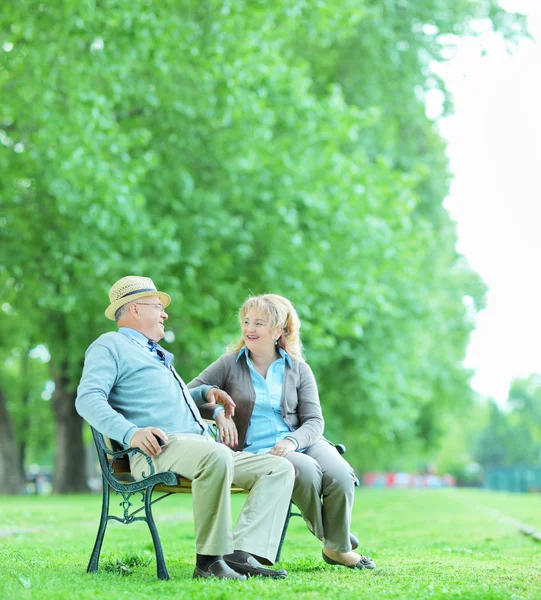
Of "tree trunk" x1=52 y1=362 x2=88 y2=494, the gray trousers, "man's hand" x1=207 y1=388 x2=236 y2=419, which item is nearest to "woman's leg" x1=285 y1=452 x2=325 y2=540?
the gray trousers

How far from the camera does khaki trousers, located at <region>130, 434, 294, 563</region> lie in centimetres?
527

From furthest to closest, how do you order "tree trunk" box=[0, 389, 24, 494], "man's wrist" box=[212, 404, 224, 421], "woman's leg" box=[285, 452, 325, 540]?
"tree trunk" box=[0, 389, 24, 494] < "man's wrist" box=[212, 404, 224, 421] < "woman's leg" box=[285, 452, 325, 540]

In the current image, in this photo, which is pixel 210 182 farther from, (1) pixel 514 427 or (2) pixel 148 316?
(1) pixel 514 427

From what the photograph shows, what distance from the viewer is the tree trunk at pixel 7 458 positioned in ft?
80.6

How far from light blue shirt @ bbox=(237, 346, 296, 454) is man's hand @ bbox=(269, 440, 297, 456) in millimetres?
182

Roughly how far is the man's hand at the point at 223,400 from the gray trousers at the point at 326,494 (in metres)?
0.45

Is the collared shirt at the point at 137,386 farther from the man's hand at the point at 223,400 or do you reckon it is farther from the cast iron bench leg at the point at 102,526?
the cast iron bench leg at the point at 102,526

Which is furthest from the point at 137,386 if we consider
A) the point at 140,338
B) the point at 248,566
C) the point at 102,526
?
the point at 248,566

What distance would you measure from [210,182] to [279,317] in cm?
1257

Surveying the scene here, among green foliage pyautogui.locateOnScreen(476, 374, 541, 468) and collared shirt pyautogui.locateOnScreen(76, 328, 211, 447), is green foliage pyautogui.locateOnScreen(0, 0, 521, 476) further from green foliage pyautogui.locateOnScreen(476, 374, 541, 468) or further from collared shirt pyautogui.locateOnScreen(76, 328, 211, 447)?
green foliage pyautogui.locateOnScreen(476, 374, 541, 468)

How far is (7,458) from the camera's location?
81.7ft

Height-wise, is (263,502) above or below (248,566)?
Result: above

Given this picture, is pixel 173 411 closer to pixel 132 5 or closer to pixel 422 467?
pixel 132 5

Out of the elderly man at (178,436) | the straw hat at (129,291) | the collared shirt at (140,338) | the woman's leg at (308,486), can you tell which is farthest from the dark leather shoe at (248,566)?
the straw hat at (129,291)
